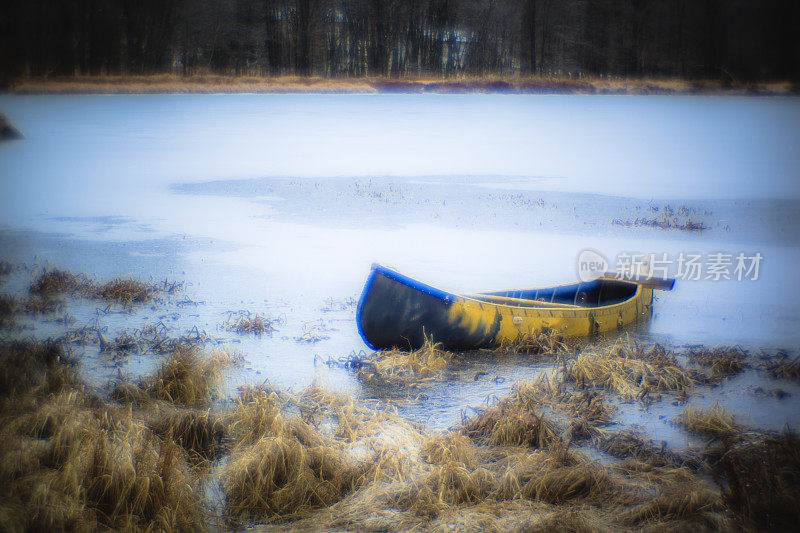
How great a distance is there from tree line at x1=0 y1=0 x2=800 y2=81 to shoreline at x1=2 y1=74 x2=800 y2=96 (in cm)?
20

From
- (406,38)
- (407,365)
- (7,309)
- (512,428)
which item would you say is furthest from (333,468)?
(406,38)

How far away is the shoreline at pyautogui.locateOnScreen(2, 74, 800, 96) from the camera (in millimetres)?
7383

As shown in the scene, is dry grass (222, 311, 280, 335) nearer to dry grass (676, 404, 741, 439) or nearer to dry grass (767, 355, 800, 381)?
dry grass (676, 404, 741, 439)

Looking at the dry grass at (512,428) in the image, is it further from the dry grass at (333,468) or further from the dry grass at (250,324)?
the dry grass at (250,324)

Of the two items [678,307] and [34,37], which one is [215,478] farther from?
[678,307]

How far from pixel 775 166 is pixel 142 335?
82.0 ft

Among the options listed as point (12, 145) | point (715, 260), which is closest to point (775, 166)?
point (715, 260)

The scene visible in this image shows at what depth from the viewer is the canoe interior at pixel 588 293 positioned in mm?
8398

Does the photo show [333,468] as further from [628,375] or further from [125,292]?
[125,292]

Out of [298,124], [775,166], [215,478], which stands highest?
[298,124]

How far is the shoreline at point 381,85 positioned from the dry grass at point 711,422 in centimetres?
354

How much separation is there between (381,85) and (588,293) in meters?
6.92

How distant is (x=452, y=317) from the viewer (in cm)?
650

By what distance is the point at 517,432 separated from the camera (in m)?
4.82
